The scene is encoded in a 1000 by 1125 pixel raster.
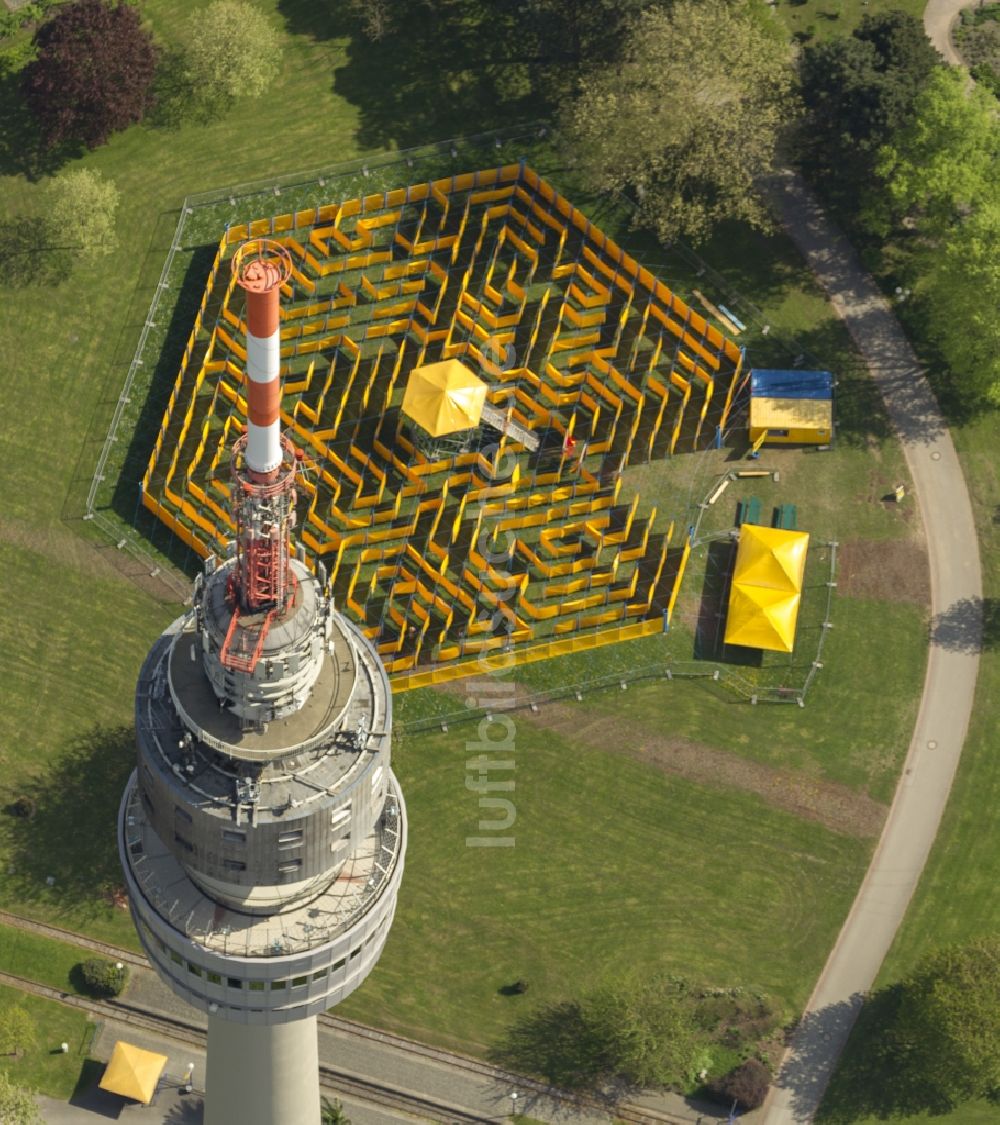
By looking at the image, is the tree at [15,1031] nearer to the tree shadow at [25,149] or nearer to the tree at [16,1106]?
the tree at [16,1106]

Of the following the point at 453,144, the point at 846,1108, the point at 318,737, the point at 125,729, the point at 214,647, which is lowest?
the point at 846,1108

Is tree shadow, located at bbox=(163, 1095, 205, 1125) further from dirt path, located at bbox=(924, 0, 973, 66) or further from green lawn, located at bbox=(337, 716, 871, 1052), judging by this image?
dirt path, located at bbox=(924, 0, 973, 66)

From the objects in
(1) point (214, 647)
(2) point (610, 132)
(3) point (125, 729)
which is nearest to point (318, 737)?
(1) point (214, 647)

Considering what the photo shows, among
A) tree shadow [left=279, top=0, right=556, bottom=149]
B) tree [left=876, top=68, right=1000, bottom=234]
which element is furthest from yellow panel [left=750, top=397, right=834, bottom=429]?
tree shadow [left=279, top=0, right=556, bottom=149]

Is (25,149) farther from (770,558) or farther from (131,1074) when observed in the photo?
(131,1074)

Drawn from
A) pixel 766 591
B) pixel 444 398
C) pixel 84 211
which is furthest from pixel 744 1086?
pixel 84 211

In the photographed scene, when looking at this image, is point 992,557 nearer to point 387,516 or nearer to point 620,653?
point 620,653
